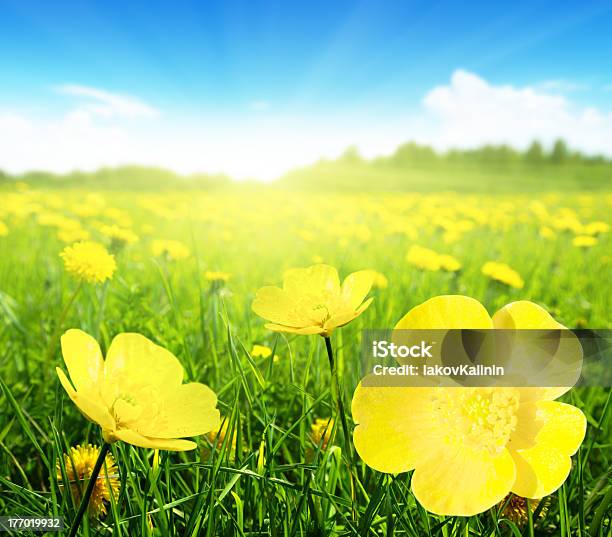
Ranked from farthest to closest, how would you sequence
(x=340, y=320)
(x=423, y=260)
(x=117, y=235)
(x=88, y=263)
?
(x=423, y=260)
(x=117, y=235)
(x=88, y=263)
(x=340, y=320)

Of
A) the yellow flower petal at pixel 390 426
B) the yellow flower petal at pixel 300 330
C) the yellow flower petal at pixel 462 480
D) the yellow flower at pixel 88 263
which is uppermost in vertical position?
the yellow flower petal at pixel 300 330

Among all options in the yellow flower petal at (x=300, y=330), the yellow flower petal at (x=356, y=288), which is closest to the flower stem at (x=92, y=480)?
the yellow flower petal at (x=300, y=330)

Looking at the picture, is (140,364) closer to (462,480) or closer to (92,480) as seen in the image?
(92,480)

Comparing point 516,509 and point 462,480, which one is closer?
point 462,480

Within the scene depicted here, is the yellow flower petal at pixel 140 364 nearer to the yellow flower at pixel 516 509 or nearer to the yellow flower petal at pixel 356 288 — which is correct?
the yellow flower petal at pixel 356 288

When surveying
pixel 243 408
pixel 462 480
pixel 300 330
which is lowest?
pixel 243 408

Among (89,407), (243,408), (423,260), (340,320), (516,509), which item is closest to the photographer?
(89,407)

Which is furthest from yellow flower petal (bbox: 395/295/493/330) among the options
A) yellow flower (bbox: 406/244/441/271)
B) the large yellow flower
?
yellow flower (bbox: 406/244/441/271)

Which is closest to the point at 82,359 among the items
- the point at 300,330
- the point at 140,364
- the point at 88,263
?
the point at 140,364
